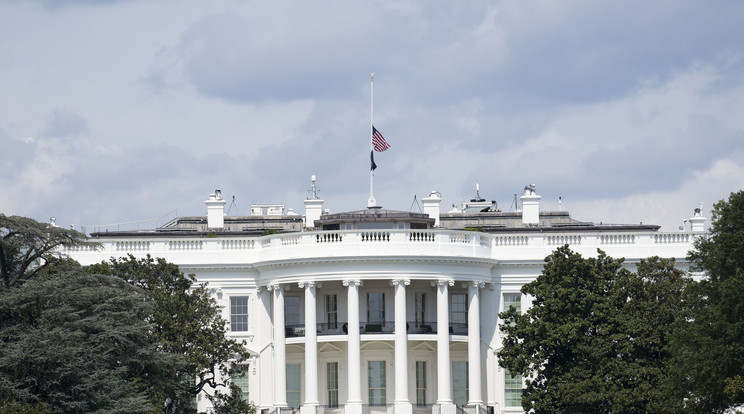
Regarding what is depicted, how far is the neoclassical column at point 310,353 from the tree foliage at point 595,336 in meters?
10.8

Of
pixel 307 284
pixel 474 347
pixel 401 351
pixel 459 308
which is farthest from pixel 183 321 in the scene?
pixel 459 308

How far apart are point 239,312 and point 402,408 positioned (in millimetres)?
10487

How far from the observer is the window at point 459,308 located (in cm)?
9050

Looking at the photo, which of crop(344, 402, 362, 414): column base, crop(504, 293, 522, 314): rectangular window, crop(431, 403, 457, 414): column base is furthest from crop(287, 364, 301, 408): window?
crop(504, 293, 522, 314): rectangular window

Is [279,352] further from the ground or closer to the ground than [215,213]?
closer to the ground

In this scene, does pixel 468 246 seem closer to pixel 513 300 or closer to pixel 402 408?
pixel 513 300

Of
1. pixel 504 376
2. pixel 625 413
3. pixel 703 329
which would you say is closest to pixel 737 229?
pixel 703 329

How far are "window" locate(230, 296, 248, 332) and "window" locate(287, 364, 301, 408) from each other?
10.3 feet

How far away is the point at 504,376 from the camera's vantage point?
296ft

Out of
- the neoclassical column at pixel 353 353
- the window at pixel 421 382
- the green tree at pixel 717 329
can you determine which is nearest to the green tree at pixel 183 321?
the neoclassical column at pixel 353 353

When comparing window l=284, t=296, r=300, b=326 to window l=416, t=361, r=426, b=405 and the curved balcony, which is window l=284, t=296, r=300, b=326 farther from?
window l=416, t=361, r=426, b=405

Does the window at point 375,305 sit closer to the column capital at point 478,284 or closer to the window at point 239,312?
the column capital at point 478,284

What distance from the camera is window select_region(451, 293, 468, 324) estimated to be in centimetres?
9050

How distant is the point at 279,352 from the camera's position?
88.2 metres
